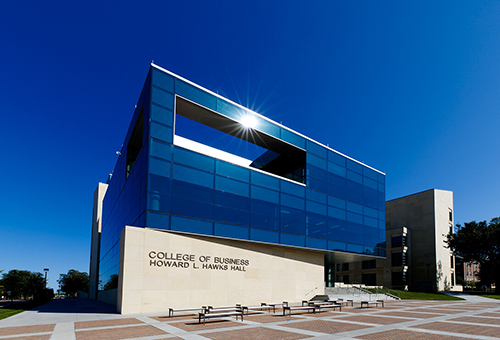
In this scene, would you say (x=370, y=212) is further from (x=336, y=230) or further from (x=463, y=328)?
(x=463, y=328)

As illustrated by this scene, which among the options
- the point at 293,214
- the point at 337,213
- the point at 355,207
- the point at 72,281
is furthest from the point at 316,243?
the point at 72,281

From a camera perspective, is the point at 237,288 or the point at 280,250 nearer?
the point at 237,288

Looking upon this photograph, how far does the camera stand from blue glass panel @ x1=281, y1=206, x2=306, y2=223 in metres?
28.4

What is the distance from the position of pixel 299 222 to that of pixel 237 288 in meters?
8.17

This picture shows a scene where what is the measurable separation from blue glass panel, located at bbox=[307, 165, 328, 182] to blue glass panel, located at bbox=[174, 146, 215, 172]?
1075cm

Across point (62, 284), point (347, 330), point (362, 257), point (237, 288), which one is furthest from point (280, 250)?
point (62, 284)

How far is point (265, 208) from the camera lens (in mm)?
27141

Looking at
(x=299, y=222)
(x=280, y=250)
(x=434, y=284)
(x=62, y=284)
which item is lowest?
(x=62, y=284)

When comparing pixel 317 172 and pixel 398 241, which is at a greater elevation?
pixel 317 172

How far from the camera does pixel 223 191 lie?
24.7 m

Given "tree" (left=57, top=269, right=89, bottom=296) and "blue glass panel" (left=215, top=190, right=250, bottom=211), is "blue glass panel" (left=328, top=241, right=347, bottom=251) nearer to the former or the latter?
"blue glass panel" (left=215, top=190, right=250, bottom=211)

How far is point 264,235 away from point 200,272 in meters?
6.19

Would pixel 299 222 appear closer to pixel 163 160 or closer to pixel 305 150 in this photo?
pixel 305 150

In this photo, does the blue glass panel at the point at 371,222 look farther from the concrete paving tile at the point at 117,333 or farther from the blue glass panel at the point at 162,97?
the concrete paving tile at the point at 117,333
